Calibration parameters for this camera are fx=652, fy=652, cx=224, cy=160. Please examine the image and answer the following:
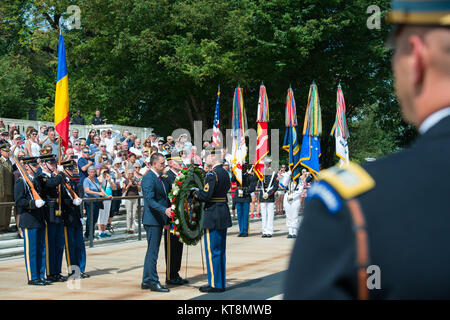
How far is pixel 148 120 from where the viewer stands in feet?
134

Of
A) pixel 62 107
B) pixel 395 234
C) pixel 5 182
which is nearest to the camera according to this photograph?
pixel 395 234

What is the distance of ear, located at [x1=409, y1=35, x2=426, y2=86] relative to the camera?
1.30 m

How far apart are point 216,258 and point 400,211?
849 cm

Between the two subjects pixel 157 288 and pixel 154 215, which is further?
pixel 154 215

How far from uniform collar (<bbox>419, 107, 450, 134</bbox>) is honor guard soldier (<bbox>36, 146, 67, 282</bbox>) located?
9910 millimetres

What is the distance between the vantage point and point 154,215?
996cm

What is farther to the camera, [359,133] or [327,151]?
[359,133]

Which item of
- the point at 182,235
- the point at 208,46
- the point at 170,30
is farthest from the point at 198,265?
the point at 170,30

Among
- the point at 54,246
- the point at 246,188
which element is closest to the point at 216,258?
the point at 54,246

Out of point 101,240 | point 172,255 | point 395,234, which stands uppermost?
point 395,234

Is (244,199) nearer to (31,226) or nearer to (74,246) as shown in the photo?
(74,246)

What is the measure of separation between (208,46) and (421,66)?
33.8 metres

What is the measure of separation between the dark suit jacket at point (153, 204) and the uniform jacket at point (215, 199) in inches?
23.2

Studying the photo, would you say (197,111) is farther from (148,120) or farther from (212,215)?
(212,215)
